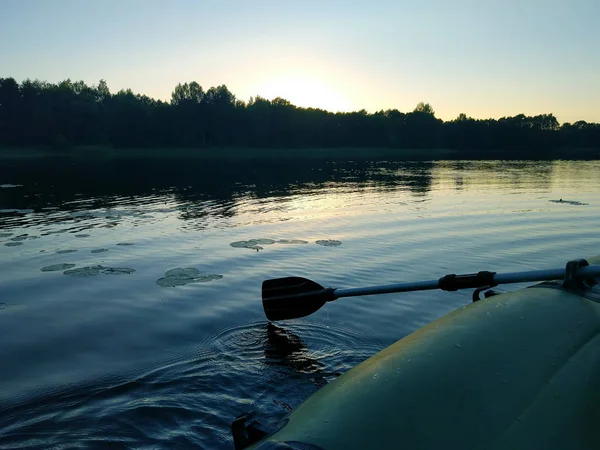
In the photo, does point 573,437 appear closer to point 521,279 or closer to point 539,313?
point 539,313

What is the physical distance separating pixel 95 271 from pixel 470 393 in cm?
783

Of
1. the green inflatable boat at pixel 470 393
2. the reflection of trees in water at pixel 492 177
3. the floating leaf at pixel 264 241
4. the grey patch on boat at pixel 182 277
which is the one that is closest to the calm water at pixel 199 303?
the grey patch on boat at pixel 182 277

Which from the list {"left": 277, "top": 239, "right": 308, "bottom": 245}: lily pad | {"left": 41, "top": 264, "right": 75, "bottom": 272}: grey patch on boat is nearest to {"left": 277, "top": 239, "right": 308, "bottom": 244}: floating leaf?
{"left": 277, "top": 239, "right": 308, "bottom": 245}: lily pad

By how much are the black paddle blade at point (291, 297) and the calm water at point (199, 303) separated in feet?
0.83

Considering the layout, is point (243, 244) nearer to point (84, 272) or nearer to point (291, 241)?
point (291, 241)

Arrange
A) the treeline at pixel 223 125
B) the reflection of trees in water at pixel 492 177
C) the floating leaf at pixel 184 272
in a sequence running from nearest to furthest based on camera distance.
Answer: the floating leaf at pixel 184 272
the reflection of trees in water at pixel 492 177
the treeline at pixel 223 125

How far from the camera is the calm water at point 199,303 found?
13.5ft

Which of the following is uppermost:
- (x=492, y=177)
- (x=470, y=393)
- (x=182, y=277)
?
(x=470, y=393)

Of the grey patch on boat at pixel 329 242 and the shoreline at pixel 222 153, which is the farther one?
the shoreline at pixel 222 153

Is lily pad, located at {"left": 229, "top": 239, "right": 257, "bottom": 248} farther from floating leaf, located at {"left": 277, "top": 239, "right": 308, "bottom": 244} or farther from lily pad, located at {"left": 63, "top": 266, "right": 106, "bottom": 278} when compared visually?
lily pad, located at {"left": 63, "top": 266, "right": 106, "bottom": 278}

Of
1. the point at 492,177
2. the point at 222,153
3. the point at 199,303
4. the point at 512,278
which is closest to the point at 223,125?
the point at 222,153

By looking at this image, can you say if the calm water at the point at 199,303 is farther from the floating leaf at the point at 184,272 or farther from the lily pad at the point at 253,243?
the lily pad at the point at 253,243

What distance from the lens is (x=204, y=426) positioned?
12.5ft

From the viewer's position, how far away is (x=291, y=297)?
5.96 metres
